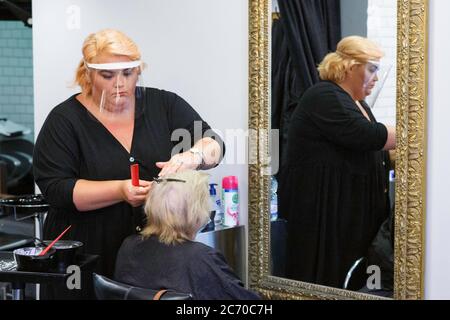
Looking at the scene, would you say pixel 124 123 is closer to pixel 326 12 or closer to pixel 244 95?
pixel 244 95

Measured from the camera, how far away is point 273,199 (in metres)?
2.23

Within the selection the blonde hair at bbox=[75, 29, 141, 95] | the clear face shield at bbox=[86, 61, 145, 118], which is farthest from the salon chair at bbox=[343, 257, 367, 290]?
the blonde hair at bbox=[75, 29, 141, 95]

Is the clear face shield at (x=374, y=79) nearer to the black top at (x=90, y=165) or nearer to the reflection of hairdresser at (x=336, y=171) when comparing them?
the reflection of hairdresser at (x=336, y=171)

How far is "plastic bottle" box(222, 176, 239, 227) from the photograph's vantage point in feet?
7.48

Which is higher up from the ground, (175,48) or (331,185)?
(175,48)

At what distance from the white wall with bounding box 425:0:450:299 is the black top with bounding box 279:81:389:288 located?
142 millimetres

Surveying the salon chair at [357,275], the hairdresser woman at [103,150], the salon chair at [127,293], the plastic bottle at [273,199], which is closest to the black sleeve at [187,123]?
the hairdresser woman at [103,150]

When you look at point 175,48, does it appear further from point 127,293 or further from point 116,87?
point 127,293

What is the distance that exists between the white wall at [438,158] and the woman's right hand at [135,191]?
0.81 meters

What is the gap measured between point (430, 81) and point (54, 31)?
1.66 meters

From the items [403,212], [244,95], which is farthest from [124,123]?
[403,212]

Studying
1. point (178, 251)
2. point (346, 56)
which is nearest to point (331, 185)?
point (346, 56)

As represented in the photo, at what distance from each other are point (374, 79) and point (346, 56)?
128mm
